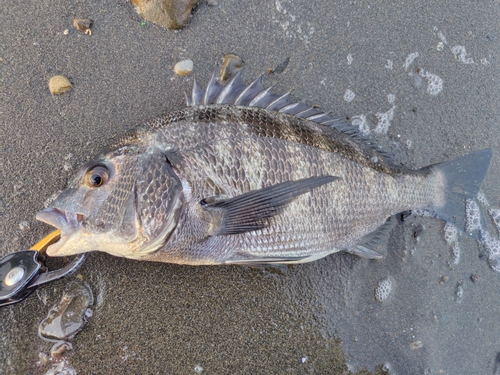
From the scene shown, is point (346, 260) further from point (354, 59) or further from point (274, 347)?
point (354, 59)

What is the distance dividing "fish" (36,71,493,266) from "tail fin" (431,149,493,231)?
11 cm

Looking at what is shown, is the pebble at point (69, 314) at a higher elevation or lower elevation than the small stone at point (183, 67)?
lower

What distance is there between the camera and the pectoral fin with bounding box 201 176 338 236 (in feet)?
5.98

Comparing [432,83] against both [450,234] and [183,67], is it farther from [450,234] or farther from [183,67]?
[183,67]

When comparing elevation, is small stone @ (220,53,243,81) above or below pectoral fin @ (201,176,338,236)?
above

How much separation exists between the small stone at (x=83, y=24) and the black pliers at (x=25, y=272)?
4.95 ft

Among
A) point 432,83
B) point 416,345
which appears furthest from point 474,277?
point 432,83

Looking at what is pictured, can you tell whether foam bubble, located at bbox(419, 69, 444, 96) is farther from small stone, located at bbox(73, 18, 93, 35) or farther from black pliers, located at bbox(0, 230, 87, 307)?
black pliers, located at bbox(0, 230, 87, 307)

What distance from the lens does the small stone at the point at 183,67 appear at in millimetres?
2490

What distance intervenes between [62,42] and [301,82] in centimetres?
187

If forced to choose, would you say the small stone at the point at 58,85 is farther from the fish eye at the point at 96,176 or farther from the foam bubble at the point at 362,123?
the foam bubble at the point at 362,123

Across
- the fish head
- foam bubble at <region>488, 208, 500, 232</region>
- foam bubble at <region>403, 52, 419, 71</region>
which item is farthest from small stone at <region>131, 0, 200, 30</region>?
foam bubble at <region>488, 208, 500, 232</region>

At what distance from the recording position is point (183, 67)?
2.49m

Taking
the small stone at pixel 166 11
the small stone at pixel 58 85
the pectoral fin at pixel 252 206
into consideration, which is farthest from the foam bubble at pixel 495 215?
the small stone at pixel 58 85
